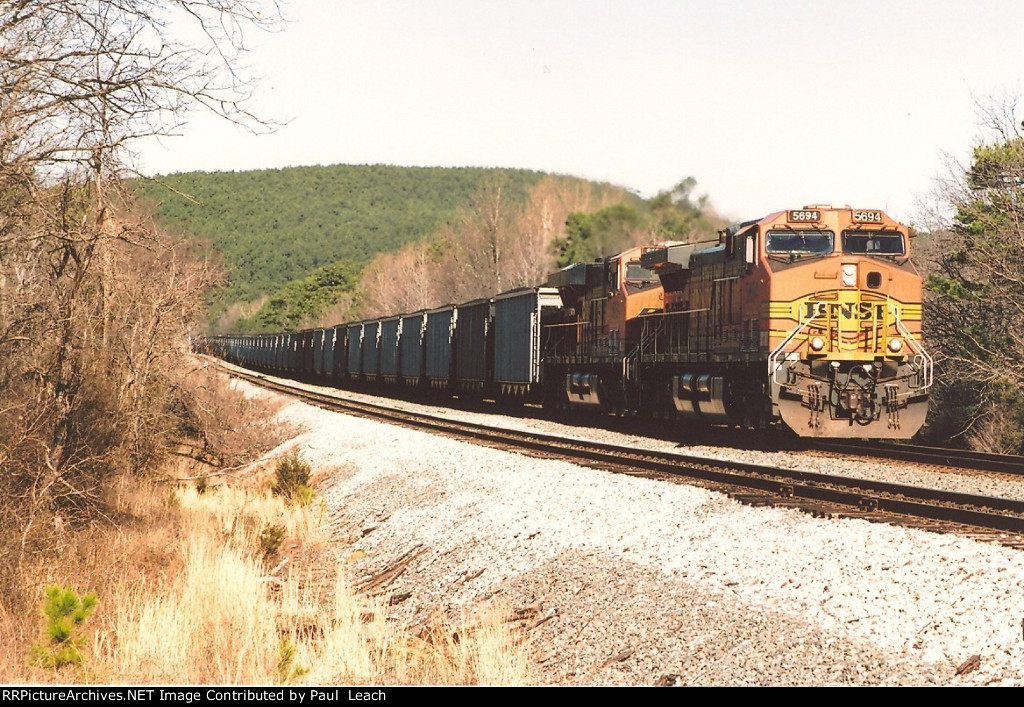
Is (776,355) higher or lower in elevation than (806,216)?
lower

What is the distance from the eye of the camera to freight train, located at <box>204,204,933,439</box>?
56.7 feet

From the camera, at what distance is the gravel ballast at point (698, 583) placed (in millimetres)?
6309

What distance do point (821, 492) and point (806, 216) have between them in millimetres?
7145

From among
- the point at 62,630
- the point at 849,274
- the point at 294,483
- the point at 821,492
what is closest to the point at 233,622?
the point at 62,630

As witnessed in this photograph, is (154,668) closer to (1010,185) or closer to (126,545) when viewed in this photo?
(126,545)

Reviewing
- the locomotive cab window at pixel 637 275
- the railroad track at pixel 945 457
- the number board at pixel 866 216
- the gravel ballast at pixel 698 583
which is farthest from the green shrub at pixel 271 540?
the locomotive cab window at pixel 637 275

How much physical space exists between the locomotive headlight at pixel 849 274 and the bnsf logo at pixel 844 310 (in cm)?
33

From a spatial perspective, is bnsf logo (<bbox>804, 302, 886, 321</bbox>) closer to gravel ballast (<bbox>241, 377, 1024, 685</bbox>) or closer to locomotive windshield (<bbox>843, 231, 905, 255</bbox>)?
locomotive windshield (<bbox>843, 231, 905, 255</bbox>)

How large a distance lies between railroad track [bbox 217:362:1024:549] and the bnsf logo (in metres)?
3.42

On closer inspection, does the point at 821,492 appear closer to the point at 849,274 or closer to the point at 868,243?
the point at 849,274

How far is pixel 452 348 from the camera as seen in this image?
3631 centimetres

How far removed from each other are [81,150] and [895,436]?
12881mm

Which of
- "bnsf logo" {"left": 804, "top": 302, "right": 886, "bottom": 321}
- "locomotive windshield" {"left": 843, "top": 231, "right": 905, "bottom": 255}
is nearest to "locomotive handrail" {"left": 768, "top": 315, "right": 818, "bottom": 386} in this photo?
"bnsf logo" {"left": 804, "top": 302, "right": 886, "bottom": 321}

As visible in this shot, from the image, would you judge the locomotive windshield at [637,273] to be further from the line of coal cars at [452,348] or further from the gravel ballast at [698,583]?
the gravel ballast at [698,583]
